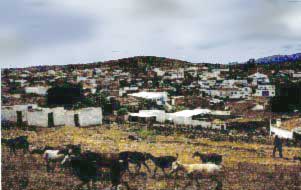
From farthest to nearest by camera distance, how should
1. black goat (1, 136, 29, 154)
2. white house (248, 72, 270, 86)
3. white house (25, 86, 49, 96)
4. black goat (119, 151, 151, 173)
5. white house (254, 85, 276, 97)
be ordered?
white house (248, 72, 270, 86) → white house (254, 85, 276, 97) → white house (25, 86, 49, 96) → black goat (1, 136, 29, 154) → black goat (119, 151, 151, 173)

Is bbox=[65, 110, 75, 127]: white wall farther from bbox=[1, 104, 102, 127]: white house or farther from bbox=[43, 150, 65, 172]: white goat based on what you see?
bbox=[43, 150, 65, 172]: white goat

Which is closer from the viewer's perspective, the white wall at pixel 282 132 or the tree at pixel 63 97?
the white wall at pixel 282 132

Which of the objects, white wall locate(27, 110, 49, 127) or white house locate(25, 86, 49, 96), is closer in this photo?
white wall locate(27, 110, 49, 127)

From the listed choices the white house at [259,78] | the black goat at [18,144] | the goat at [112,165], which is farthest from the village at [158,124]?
the white house at [259,78]

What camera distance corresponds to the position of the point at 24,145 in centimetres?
1073

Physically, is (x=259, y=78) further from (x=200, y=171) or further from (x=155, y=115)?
(x=200, y=171)

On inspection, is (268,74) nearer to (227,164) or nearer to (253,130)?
(253,130)

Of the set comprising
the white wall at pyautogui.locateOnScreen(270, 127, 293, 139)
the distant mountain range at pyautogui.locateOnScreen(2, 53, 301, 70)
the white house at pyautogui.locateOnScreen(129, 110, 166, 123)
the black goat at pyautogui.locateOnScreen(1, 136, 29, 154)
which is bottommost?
the white wall at pyautogui.locateOnScreen(270, 127, 293, 139)

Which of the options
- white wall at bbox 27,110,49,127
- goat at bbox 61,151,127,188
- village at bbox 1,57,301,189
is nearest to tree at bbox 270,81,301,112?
village at bbox 1,57,301,189

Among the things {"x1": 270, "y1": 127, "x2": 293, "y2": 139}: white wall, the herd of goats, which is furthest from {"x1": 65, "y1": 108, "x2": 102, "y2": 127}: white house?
the herd of goats

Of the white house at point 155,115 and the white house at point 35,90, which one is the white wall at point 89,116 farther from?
the white house at point 35,90

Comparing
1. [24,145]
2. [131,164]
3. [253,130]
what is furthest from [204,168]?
[253,130]

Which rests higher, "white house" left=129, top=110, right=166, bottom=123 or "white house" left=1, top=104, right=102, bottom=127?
"white house" left=1, top=104, right=102, bottom=127

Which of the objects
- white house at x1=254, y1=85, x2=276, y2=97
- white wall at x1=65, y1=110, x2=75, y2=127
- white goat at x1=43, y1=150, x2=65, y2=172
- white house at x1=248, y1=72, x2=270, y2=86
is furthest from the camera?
white house at x1=248, y1=72, x2=270, y2=86
